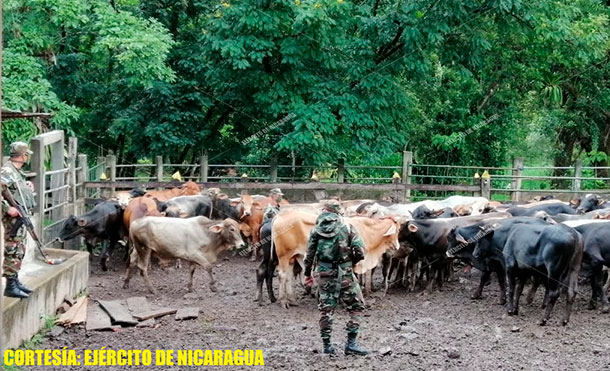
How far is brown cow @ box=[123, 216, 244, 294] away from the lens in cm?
1147

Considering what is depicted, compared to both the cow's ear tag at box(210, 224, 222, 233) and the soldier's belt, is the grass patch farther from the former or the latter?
the soldier's belt

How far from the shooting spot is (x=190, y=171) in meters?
23.6

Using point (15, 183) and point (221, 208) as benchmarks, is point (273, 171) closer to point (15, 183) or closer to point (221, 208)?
point (221, 208)

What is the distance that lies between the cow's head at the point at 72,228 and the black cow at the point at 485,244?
654 cm

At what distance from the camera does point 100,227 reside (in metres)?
13.4

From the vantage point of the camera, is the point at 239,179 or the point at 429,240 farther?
the point at 239,179

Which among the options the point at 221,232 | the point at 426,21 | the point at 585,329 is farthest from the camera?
the point at 426,21

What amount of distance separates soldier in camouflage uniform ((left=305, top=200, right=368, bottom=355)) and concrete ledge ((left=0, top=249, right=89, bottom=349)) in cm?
310

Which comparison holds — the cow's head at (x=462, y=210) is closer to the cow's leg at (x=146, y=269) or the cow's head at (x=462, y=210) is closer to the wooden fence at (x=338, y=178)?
the wooden fence at (x=338, y=178)

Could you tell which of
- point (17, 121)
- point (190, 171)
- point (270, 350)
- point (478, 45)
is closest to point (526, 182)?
point (478, 45)

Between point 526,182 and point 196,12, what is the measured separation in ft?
51.7

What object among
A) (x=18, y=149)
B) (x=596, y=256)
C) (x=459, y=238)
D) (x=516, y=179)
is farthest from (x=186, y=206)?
(x=516, y=179)

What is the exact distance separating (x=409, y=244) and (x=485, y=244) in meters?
1.41

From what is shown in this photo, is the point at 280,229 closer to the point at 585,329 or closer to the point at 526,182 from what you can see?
the point at 585,329
